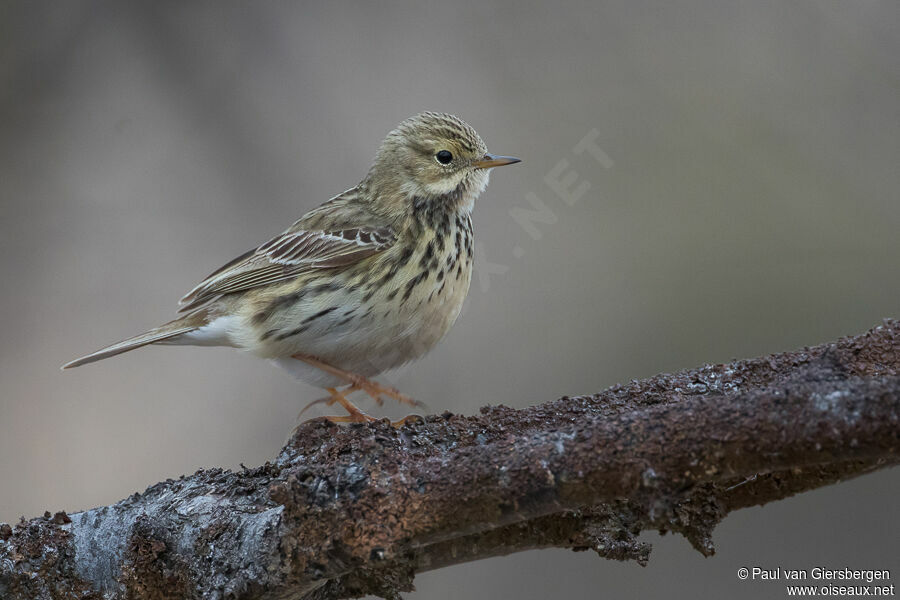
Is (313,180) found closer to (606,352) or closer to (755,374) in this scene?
(606,352)

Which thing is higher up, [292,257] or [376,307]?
[292,257]

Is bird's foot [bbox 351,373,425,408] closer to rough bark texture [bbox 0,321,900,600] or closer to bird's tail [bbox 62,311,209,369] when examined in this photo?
bird's tail [bbox 62,311,209,369]

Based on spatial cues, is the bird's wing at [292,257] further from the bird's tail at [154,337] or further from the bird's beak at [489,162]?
the bird's beak at [489,162]

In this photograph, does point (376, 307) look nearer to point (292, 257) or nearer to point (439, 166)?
point (292, 257)

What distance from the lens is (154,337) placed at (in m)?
4.55

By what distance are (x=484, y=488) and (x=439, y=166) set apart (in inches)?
108

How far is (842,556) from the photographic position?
18.5 feet

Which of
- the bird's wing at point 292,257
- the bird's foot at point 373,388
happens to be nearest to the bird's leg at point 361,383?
the bird's foot at point 373,388

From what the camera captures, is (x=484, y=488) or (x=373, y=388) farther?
(x=373, y=388)

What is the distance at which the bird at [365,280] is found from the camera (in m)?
4.22

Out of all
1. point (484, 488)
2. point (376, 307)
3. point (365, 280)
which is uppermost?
point (365, 280)

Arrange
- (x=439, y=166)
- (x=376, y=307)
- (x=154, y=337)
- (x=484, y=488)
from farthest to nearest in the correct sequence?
(x=439, y=166) → (x=154, y=337) → (x=376, y=307) → (x=484, y=488)

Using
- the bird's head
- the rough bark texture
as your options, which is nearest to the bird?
the bird's head

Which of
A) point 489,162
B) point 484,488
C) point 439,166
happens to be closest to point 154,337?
point 439,166
